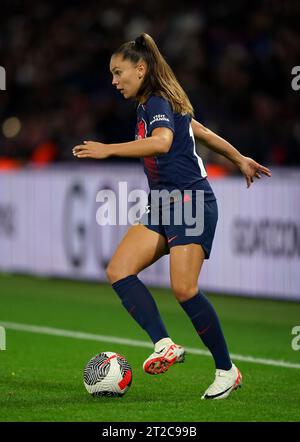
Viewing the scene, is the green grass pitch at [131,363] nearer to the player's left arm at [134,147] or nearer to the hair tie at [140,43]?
the player's left arm at [134,147]

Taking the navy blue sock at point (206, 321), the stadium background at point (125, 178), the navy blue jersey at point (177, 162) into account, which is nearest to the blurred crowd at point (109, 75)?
the stadium background at point (125, 178)

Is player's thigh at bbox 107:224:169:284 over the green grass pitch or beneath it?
over

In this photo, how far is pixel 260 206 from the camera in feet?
41.4

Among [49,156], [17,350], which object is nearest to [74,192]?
[49,156]

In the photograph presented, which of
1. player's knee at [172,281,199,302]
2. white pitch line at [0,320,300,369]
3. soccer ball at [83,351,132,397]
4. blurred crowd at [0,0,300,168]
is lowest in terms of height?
white pitch line at [0,320,300,369]

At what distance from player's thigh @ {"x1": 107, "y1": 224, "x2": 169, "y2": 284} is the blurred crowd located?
6988 mm

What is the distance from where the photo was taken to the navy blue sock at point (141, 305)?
702 centimetres

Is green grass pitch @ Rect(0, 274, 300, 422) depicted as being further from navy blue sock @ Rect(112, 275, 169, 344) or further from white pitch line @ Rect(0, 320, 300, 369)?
navy blue sock @ Rect(112, 275, 169, 344)

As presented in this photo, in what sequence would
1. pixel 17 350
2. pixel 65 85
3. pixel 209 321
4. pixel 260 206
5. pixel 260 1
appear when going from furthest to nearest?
pixel 65 85 < pixel 260 1 < pixel 260 206 < pixel 17 350 < pixel 209 321

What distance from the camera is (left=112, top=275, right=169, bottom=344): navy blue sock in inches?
276

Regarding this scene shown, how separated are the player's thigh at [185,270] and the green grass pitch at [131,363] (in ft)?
2.24

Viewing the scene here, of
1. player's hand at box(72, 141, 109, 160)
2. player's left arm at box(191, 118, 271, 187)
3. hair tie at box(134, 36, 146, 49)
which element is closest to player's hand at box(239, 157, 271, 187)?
player's left arm at box(191, 118, 271, 187)
